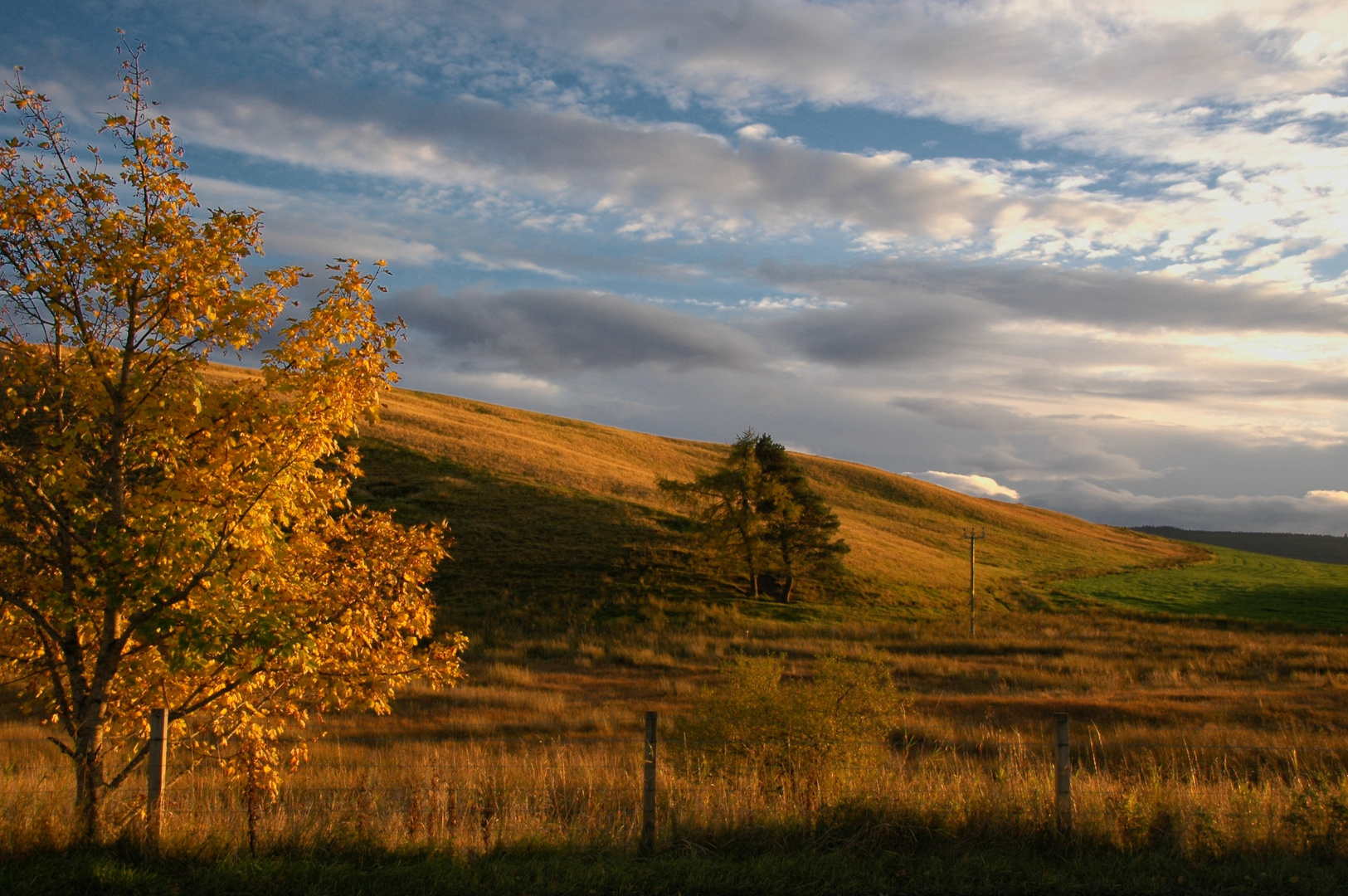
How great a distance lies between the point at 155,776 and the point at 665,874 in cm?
480

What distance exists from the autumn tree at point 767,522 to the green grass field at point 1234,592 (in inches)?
992

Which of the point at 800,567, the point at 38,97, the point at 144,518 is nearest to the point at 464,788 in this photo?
the point at 144,518

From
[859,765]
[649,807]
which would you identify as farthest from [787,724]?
[649,807]

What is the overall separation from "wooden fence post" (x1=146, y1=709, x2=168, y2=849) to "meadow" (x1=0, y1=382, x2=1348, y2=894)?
0.16 metres

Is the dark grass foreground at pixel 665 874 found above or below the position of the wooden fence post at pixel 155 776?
below

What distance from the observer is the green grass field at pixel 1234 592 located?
190ft

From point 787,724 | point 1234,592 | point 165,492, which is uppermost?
point 165,492

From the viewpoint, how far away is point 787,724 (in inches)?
444

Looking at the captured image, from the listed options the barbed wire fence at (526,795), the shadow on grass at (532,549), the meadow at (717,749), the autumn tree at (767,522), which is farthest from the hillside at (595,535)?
the barbed wire fence at (526,795)

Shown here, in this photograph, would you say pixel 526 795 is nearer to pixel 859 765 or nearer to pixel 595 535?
pixel 859 765

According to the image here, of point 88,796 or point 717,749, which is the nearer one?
point 88,796

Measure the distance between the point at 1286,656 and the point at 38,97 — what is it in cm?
4376

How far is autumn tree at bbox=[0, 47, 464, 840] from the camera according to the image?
7.36 metres

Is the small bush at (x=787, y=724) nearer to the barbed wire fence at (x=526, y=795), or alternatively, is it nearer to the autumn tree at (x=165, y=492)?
the barbed wire fence at (x=526, y=795)
